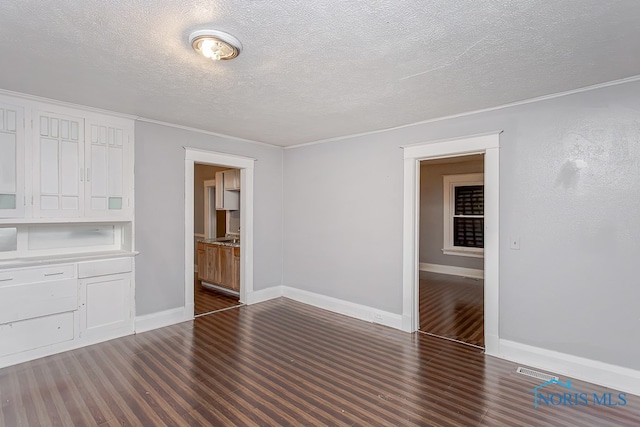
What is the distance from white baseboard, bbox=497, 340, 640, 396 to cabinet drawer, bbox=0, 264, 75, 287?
184 inches

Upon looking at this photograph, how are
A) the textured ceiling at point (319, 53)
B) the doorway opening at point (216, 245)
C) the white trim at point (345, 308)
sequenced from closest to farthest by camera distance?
the textured ceiling at point (319, 53) → the white trim at point (345, 308) → the doorway opening at point (216, 245)

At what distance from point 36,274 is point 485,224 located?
4700 mm

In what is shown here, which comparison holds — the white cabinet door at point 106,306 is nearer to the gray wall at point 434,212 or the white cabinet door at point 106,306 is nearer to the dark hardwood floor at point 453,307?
the dark hardwood floor at point 453,307

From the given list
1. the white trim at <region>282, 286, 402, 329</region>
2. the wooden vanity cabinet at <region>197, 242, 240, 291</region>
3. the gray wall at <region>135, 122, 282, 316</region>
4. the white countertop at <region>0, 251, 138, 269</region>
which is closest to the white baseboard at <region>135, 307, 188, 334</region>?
the gray wall at <region>135, 122, 282, 316</region>

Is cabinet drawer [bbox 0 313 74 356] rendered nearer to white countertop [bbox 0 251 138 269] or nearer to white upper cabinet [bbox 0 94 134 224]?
white countertop [bbox 0 251 138 269]

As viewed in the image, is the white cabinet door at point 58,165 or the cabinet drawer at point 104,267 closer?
the white cabinet door at point 58,165

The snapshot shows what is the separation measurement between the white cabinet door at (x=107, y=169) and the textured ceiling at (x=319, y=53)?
35 centimetres

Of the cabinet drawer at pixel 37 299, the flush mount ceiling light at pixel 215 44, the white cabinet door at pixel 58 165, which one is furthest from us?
the white cabinet door at pixel 58 165

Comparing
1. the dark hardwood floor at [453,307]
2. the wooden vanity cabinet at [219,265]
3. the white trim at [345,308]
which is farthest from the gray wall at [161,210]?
A: the dark hardwood floor at [453,307]

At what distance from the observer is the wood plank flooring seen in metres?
2.28

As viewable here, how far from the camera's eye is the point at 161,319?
4035 millimetres

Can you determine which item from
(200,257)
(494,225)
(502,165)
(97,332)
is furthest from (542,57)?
(200,257)

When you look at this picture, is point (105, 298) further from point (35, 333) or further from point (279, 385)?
point (279, 385)

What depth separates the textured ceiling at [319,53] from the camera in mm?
1744
